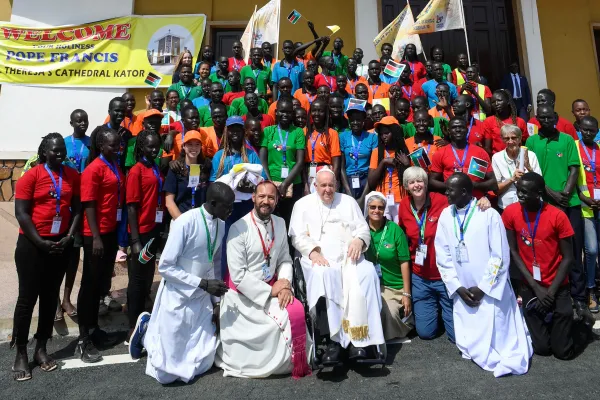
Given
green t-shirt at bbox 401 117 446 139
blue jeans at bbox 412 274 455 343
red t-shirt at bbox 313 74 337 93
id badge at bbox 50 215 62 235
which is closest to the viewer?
id badge at bbox 50 215 62 235

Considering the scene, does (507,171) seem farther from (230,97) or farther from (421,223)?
(230,97)

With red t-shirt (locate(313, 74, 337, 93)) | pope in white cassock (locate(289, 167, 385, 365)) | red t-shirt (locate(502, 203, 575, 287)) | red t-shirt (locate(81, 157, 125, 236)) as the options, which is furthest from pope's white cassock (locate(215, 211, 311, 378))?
red t-shirt (locate(313, 74, 337, 93))

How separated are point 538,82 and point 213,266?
10.7 meters

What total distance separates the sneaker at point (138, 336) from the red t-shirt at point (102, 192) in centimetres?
93

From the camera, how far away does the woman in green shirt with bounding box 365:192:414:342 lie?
4246mm

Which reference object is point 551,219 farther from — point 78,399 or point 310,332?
point 78,399

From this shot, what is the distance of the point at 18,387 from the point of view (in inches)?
131

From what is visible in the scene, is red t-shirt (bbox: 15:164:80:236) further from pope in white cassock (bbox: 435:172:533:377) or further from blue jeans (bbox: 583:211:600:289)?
blue jeans (bbox: 583:211:600:289)

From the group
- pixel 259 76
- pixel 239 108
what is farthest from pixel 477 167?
pixel 259 76

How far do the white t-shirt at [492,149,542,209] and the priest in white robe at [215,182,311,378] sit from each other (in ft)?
8.82

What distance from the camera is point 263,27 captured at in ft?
30.1

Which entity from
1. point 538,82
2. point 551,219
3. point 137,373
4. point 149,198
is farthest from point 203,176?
point 538,82

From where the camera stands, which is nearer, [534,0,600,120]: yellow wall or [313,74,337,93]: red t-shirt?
[313,74,337,93]: red t-shirt

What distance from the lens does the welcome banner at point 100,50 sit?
410 inches
